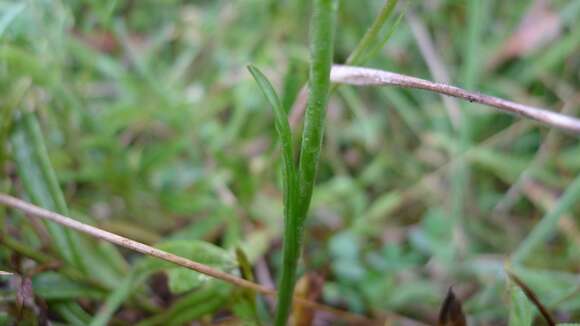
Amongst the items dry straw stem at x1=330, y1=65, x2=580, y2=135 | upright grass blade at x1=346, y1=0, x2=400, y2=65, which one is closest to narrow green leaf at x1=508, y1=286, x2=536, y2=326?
dry straw stem at x1=330, y1=65, x2=580, y2=135

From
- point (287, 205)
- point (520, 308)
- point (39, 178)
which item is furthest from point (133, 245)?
point (520, 308)

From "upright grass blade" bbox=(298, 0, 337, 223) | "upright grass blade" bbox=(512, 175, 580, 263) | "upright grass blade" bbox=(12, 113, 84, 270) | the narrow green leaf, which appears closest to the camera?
"upright grass blade" bbox=(298, 0, 337, 223)

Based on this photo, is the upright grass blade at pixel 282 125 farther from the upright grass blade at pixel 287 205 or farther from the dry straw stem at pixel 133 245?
the dry straw stem at pixel 133 245

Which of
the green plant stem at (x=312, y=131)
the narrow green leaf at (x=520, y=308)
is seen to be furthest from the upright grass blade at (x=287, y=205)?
the narrow green leaf at (x=520, y=308)

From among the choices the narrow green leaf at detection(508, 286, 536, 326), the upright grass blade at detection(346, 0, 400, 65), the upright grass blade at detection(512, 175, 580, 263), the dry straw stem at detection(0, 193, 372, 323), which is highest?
the upright grass blade at detection(512, 175, 580, 263)

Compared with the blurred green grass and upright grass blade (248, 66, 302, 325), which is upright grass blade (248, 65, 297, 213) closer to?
upright grass blade (248, 66, 302, 325)

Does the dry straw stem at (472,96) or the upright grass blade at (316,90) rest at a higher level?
the dry straw stem at (472,96)

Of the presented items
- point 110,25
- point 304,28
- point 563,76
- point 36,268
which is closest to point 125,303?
point 36,268
